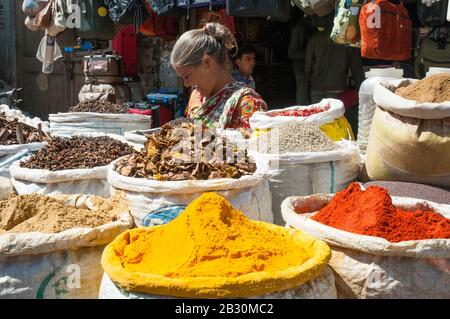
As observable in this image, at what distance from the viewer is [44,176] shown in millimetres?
1904

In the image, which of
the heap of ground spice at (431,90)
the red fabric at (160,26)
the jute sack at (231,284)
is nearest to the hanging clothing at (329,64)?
the red fabric at (160,26)

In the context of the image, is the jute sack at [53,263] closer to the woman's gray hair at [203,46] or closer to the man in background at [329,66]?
the woman's gray hair at [203,46]

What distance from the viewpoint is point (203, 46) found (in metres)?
2.65

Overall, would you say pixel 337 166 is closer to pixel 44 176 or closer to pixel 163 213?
pixel 163 213

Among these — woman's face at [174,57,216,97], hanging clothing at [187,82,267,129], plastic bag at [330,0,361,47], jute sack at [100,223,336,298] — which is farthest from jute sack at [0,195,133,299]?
plastic bag at [330,0,361,47]

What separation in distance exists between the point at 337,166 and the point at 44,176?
104 cm

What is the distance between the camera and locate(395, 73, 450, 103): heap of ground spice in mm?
1800

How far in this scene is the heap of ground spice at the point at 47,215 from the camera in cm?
144

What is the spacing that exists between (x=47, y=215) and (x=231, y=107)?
1249 millimetres

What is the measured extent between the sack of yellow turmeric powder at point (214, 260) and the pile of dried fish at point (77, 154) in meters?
0.78

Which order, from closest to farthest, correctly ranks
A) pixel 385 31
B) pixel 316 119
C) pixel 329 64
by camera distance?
pixel 316 119 → pixel 385 31 → pixel 329 64

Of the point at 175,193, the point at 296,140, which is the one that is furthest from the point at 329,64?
the point at 175,193

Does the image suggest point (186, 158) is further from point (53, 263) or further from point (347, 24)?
point (347, 24)

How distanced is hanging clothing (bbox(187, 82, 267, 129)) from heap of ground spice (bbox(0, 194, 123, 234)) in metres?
1.01
